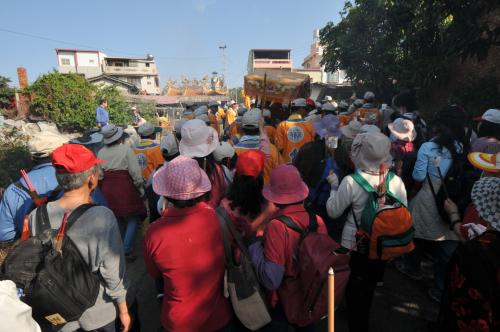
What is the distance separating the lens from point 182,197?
5.78 feet

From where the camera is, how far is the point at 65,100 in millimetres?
Answer: 13422

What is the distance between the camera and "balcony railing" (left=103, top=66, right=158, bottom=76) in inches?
1885

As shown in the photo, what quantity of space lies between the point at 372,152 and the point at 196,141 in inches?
63.9

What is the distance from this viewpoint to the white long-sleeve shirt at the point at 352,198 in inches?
96.5

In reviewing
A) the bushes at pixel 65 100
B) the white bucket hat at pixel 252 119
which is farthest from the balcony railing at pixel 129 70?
the white bucket hat at pixel 252 119

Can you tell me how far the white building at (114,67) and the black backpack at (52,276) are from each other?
47.0 meters

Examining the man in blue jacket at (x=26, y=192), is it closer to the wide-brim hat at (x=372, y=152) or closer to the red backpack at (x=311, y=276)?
the red backpack at (x=311, y=276)

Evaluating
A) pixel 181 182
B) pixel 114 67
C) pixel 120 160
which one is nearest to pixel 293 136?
pixel 120 160

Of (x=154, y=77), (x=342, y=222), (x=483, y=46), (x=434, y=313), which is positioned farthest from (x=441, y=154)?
(x=154, y=77)

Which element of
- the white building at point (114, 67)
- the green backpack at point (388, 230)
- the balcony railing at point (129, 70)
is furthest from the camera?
the white building at point (114, 67)

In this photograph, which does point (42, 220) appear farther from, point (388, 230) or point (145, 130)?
point (145, 130)

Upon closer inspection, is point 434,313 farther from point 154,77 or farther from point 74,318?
point 154,77

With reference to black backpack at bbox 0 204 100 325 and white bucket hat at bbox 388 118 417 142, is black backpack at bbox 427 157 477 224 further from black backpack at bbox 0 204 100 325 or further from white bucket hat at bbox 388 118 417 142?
black backpack at bbox 0 204 100 325

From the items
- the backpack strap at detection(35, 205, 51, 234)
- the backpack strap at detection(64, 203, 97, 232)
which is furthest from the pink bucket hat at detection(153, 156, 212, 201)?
the backpack strap at detection(35, 205, 51, 234)
